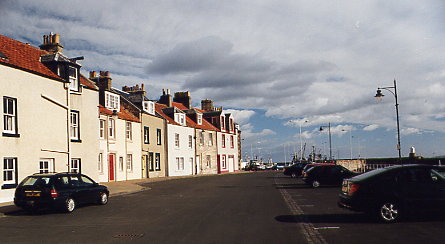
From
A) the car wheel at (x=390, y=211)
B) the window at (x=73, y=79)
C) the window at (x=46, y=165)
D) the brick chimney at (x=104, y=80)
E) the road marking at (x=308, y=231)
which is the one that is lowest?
the road marking at (x=308, y=231)

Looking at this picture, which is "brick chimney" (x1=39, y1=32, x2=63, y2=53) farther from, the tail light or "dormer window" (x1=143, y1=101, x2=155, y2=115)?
the tail light

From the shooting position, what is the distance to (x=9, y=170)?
67.6 feet

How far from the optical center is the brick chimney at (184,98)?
64.0 metres

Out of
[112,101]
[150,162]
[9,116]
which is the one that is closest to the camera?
[9,116]

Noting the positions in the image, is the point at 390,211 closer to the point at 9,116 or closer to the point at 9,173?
the point at 9,173

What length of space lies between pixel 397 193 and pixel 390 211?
521 mm

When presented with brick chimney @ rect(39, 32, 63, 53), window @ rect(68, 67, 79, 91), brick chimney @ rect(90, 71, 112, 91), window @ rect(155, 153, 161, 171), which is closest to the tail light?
window @ rect(68, 67, 79, 91)

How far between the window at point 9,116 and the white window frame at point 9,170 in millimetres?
1324

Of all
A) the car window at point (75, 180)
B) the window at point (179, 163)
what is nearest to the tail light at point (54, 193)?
the car window at point (75, 180)

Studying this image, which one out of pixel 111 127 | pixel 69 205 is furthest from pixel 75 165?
pixel 69 205

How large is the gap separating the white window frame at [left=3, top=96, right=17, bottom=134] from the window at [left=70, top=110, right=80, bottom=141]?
5210 millimetres

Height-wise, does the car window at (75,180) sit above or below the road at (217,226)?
above

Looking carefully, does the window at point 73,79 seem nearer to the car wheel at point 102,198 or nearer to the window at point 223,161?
the car wheel at point 102,198

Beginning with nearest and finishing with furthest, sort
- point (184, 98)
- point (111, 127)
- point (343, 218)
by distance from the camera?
point (343, 218)
point (111, 127)
point (184, 98)
